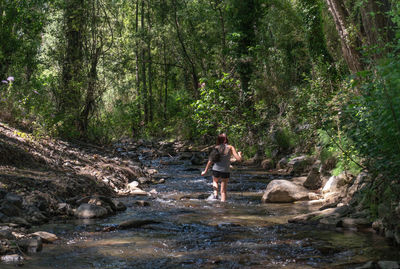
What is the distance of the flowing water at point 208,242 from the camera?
503 centimetres

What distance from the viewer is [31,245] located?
534cm

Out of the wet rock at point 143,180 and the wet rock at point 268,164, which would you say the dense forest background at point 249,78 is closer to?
the wet rock at point 268,164

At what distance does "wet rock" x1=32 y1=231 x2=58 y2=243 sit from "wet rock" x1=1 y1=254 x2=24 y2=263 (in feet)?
2.90

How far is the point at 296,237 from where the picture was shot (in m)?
6.27

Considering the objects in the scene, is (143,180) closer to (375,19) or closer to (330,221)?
(330,221)

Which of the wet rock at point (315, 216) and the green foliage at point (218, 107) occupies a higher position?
the green foliage at point (218, 107)

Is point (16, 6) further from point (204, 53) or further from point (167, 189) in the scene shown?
point (204, 53)

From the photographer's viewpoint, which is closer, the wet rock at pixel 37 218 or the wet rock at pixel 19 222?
the wet rock at pixel 19 222

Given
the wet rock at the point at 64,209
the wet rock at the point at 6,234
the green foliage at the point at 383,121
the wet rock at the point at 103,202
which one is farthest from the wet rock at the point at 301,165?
the wet rock at the point at 6,234

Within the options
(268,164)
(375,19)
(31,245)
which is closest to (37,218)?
(31,245)

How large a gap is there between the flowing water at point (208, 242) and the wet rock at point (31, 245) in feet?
0.33

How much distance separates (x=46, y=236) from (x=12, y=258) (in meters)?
1.05

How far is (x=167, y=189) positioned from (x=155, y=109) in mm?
28832

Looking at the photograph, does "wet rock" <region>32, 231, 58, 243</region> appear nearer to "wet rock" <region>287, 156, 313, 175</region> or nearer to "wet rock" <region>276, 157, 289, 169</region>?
"wet rock" <region>287, 156, 313, 175</region>
